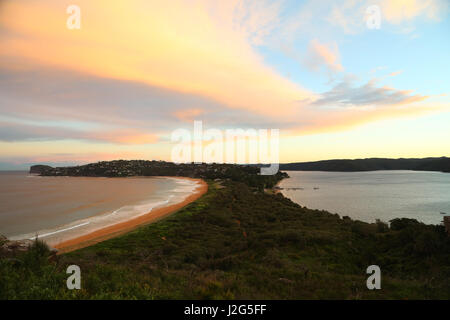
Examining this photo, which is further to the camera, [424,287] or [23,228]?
[23,228]

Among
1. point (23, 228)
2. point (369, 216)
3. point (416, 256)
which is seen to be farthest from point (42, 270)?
point (369, 216)

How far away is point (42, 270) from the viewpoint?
7684 mm

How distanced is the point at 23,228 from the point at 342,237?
96.9 ft

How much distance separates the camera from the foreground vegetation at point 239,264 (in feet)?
22.9

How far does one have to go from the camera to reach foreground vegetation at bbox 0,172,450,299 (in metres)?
6.97

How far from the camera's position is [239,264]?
11625mm

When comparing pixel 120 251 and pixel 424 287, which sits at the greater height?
pixel 424 287

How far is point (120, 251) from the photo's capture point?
14.9 metres
